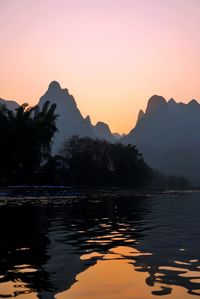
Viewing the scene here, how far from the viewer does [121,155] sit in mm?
133500

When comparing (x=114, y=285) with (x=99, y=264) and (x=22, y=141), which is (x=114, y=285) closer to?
(x=99, y=264)

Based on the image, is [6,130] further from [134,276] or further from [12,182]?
[134,276]

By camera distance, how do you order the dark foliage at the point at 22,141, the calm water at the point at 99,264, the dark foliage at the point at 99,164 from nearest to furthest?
the calm water at the point at 99,264
the dark foliage at the point at 22,141
the dark foliage at the point at 99,164

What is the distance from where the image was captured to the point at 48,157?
100 meters

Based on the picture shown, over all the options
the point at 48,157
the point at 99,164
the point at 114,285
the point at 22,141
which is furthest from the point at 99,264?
the point at 99,164

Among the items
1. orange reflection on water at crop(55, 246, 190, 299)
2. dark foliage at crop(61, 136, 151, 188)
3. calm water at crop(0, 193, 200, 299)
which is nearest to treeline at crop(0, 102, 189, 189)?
dark foliage at crop(61, 136, 151, 188)

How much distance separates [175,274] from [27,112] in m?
87.3

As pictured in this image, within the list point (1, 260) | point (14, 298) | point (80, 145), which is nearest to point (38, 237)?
point (1, 260)

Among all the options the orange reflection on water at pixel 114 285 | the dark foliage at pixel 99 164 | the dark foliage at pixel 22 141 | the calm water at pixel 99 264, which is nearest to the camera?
the orange reflection on water at pixel 114 285

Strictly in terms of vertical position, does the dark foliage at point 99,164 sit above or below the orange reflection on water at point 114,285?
above

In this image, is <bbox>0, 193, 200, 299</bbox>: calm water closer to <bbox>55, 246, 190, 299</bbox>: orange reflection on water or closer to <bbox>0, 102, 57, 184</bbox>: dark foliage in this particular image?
<bbox>55, 246, 190, 299</bbox>: orange reflection on water

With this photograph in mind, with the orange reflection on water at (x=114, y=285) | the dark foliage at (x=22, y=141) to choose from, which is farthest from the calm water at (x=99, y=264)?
the dark foliage at (x=22, y=141)

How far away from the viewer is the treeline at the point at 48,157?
90938 mm

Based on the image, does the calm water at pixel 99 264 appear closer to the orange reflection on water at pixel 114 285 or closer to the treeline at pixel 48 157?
the orange reflection on water at pixel 114 285
